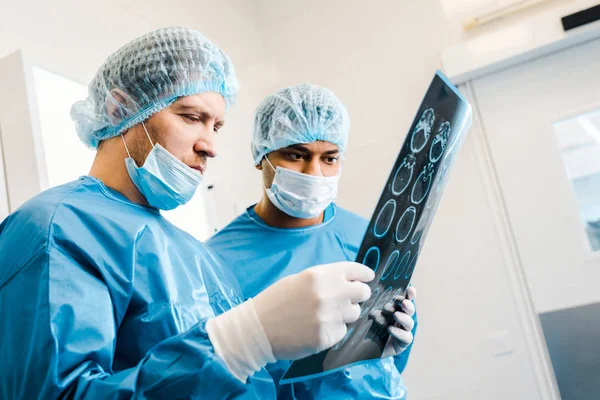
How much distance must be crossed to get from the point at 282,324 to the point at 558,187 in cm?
191

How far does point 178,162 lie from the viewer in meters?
0.97

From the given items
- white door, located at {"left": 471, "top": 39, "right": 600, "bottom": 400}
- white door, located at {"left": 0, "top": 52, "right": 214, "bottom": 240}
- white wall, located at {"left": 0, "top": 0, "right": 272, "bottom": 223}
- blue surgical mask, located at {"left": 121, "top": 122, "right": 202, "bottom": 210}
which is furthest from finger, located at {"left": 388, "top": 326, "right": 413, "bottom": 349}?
white door, located at {"left": 471, "top": 39, "right": 600, "bottom": 400}

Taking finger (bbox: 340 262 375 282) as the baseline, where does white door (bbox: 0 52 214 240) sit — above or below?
above

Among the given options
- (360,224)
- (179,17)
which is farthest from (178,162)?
(179,17)

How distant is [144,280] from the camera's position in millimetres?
815

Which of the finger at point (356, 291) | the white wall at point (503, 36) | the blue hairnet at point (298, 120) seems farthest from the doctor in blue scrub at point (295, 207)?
the white wall at point (503, 36)

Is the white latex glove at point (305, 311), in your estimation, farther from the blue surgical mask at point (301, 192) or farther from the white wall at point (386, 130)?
the white wall at point (386, 130)

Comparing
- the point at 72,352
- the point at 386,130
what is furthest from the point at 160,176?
the point at 386,130

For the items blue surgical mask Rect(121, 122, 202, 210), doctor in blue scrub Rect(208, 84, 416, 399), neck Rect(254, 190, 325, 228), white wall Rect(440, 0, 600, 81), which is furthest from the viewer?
white wall Rect(440, 0, 600, 81)

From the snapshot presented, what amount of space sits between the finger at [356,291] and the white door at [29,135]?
2.83ft

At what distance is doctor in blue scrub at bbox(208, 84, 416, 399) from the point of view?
4.78 feet

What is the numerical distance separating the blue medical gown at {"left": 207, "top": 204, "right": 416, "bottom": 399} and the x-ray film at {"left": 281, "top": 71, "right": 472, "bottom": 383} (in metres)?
0.32

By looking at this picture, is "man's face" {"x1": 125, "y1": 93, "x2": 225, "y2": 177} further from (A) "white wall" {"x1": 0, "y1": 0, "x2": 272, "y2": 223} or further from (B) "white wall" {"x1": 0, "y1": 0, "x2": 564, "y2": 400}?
(B) "white wall" {"x1": 0, "y1": 0, "x2": 564, "y2": 400}

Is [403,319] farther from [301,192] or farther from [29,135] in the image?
[29,135]
